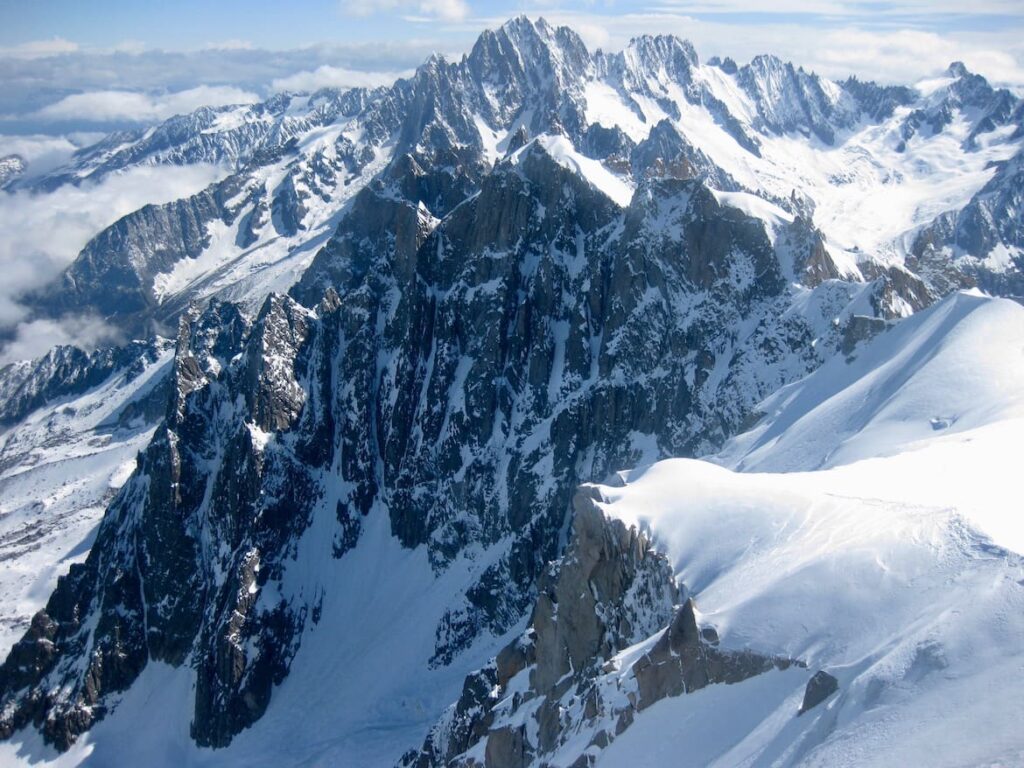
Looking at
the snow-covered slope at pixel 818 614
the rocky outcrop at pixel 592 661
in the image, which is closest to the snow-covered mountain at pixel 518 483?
the rocky outcrop at pixel 592 661

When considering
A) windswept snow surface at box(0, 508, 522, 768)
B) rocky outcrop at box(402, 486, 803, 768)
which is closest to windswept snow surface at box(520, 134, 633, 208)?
windswept snow surface at box(0, 508, 522, 768)

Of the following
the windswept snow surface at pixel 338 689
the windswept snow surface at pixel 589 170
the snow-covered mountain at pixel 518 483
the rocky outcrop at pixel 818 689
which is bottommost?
the windswept snow surface at pixel 338 689

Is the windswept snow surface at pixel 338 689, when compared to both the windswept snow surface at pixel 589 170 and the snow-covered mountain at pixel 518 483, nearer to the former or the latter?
the snow-covered mountain at pixel 518 483

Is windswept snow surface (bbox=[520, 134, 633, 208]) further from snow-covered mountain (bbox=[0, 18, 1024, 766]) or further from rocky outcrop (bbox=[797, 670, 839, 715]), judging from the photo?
rocky outcrop (bbox=[797, 670, 839, 715])

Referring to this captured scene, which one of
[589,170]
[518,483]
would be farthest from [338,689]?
[589,170]

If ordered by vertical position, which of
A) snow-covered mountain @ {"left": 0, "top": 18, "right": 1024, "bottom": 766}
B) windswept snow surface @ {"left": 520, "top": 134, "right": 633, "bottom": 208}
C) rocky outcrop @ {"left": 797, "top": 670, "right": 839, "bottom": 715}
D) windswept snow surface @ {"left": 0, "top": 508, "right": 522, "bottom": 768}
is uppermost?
windswept snow surface @ {"left": 520, "top": 134, "right": 633, "bottom": 208}

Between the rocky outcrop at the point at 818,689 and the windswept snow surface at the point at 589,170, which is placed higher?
the windswept snow surface at the point at 589,170

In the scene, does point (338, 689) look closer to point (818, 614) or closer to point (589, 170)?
point (589, 170)

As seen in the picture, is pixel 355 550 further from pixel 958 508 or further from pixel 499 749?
pixel 958 508

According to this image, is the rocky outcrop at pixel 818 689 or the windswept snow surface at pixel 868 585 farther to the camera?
the rocky outcrop at pixel 818 689
